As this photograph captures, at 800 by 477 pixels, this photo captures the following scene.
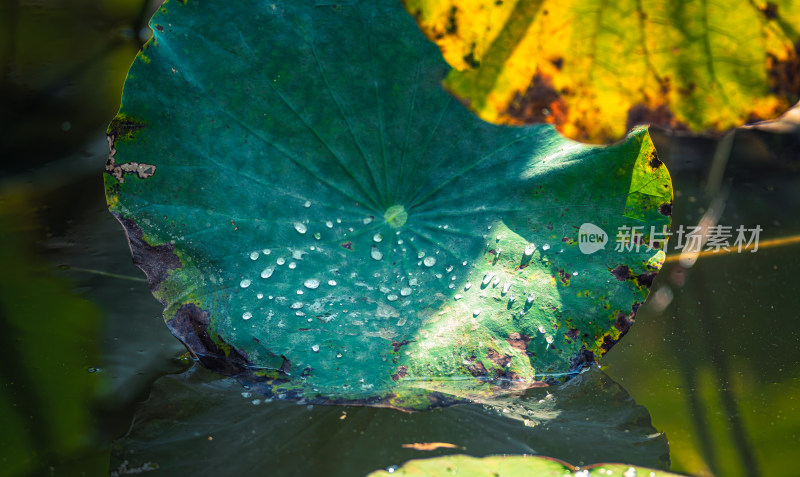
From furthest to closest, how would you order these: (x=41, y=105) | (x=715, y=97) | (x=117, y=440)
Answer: (x=41, y=105) → (x=117, y=440) → (x=715, y=97)

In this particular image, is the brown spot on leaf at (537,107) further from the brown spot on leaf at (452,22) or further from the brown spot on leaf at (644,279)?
the brown spot on leaf at (644,279)

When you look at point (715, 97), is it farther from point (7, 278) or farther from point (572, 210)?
point (7, 278)

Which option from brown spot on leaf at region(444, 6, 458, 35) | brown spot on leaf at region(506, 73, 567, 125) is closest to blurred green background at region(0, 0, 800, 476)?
brown spot on leaf at region(506, 73, 567, 125)

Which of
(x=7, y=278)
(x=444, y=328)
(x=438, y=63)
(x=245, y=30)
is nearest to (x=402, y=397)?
(x=444, y=328)

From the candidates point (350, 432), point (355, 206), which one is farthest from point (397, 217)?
point (350, 432)

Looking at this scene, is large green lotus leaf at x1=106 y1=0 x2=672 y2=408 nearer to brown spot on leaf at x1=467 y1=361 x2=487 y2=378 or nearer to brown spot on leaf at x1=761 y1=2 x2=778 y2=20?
brown spot on leaf at x1=467 y1=361 x2=487 y2=378

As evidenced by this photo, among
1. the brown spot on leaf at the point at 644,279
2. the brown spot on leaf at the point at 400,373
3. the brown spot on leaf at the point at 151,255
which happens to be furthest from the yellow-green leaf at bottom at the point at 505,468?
the brown spot on leaf at the point at 151,255
